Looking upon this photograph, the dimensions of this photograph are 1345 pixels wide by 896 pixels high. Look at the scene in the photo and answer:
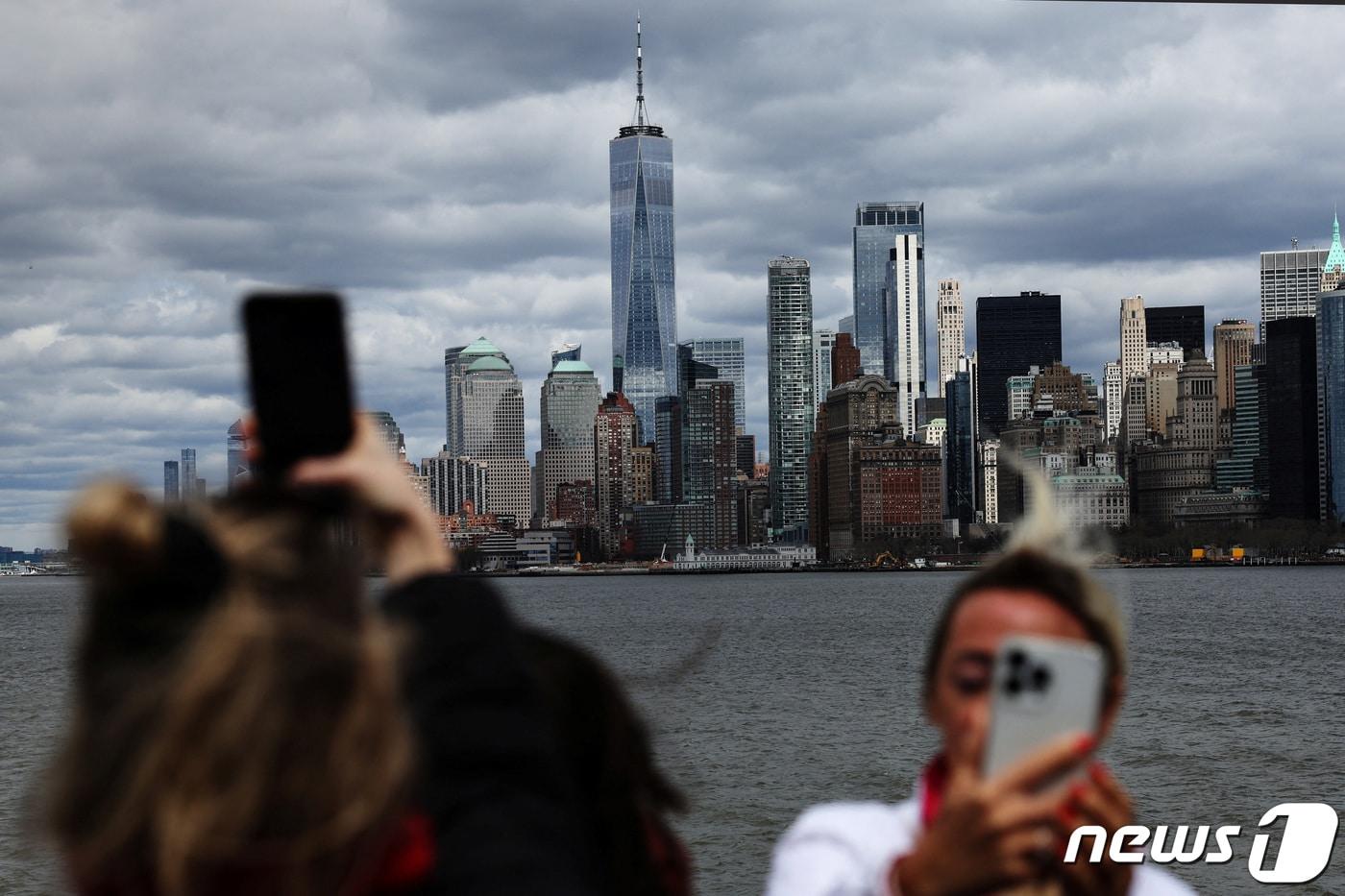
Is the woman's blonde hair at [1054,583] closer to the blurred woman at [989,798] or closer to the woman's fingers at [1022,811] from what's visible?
the blurred woman at [989,798]

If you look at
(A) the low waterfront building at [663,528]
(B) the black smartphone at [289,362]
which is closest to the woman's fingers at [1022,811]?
(B) the black smartphone at [289,362]

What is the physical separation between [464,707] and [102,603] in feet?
0.80

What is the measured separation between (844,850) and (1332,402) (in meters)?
121

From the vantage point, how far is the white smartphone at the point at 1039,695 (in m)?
1.09

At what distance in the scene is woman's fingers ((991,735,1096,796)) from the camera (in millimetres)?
1076

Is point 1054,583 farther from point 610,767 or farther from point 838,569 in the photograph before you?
point 838,569

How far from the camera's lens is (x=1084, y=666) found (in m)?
1.09

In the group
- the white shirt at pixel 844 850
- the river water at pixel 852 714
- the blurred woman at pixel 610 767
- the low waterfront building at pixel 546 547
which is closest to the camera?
the blurred woman at pixel 610 767

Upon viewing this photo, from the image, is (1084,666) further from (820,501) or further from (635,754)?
(820,501)

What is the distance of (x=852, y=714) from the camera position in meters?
28.7

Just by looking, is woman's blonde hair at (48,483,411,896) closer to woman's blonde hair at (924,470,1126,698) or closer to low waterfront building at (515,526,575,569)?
woman's blonde hair at (924,470,1126,698)

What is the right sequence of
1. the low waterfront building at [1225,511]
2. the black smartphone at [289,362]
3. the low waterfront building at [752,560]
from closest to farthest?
1. the black smartphone at [289,362]
2. the low waterfront building at [1225,511]
3. the low waterfront building at [752,560]

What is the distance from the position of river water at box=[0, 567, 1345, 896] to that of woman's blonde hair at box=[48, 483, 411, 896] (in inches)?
2.7

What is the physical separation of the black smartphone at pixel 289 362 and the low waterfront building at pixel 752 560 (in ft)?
424
